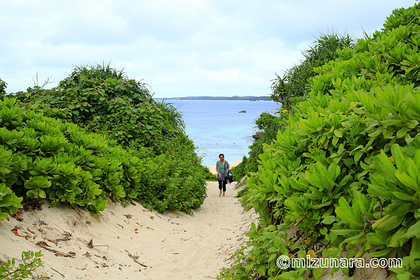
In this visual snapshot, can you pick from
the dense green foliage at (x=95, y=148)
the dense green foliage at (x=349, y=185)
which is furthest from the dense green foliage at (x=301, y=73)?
the dense green foliage at (x=349, y=185)

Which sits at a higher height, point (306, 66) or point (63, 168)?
point (306, 66)

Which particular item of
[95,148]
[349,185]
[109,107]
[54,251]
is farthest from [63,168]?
[109,107]

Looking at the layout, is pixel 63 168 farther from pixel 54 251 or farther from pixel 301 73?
pixel 301 73

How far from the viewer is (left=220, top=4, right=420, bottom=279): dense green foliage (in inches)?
79.4

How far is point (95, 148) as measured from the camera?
6504 mm

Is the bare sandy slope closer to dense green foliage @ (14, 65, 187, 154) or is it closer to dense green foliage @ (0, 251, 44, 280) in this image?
dense green foliage @ (0, 251, 44, 280)

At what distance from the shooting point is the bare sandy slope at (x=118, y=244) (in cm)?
430

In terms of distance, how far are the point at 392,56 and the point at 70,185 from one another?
17.7 feet

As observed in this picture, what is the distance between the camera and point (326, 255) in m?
2.62

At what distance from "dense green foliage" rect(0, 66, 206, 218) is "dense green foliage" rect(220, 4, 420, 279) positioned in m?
3.13

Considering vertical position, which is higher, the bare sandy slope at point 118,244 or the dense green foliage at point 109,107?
the dense green foliage at point 109,107

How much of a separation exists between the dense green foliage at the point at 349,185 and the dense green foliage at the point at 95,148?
10.3 feet

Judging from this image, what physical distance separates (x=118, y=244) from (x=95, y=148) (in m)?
1.99

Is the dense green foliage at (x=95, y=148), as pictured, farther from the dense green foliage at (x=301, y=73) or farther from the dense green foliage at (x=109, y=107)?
the dense green foliage at (x=301, y=73)
